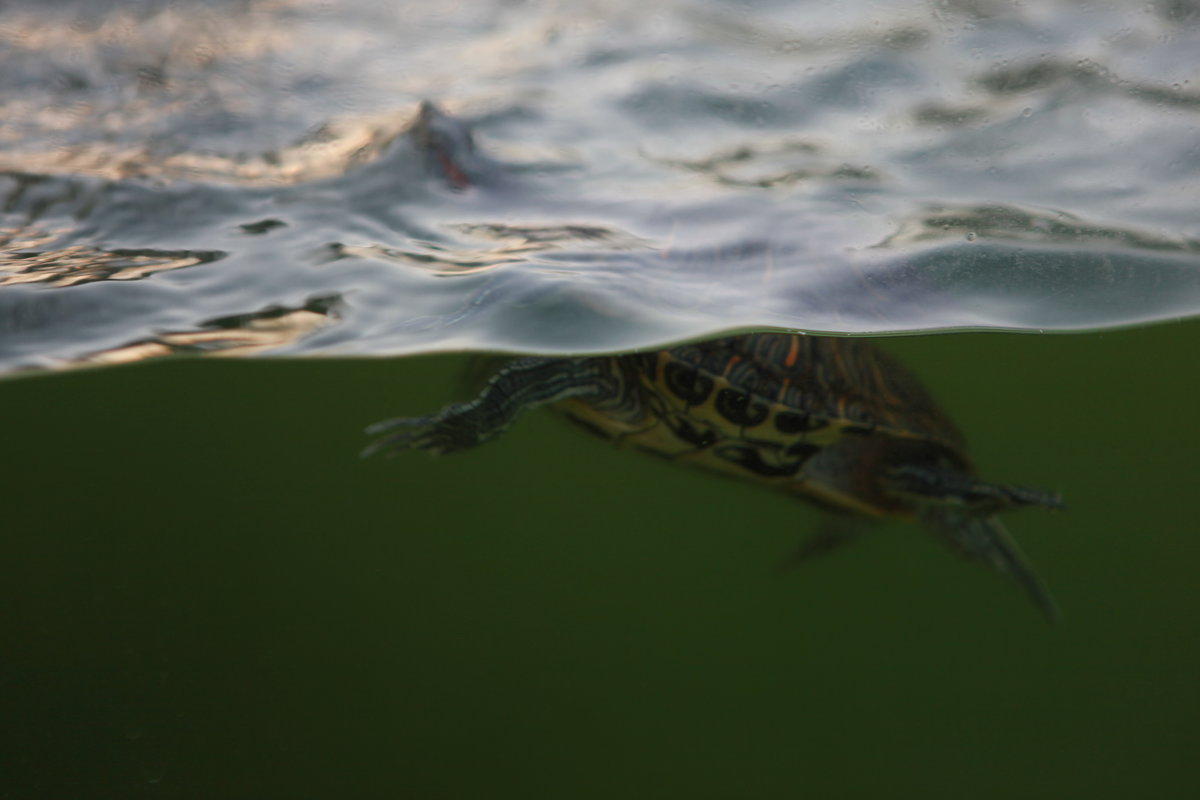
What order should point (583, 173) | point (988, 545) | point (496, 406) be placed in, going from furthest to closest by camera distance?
point (988, 545) → point (583, 173) → point (496, 406)

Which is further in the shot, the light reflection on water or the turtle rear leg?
the turtle rear leg

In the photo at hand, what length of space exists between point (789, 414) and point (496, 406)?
116cm

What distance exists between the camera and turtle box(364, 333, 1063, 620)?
127 inches

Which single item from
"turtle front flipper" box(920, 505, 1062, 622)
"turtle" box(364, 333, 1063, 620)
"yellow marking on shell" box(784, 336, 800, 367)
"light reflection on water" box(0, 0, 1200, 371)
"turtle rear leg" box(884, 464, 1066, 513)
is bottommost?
"turtle front flipper" box(920, 505, 1062, 622)

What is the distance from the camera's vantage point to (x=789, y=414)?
3.32m

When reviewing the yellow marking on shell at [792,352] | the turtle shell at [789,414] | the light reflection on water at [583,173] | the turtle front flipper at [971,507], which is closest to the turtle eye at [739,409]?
the turtle shell at [789,414]

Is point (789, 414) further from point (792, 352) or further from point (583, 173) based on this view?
point (583, 173)

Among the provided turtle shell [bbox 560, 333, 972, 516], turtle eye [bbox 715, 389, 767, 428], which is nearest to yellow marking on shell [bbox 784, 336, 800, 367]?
turtle shell [bbox 560, 333, 972, 516]

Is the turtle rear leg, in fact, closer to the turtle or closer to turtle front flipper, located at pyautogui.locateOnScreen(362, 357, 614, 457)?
the turtle

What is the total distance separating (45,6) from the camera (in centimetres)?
448

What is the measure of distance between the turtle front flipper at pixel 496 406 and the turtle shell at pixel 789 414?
0.19 meters

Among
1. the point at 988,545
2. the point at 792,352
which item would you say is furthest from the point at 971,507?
the point at 792,352

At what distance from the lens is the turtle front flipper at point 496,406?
314cm

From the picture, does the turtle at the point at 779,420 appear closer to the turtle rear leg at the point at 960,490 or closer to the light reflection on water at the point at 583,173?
the turtle rear leg at the point at 960,490
